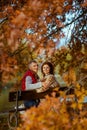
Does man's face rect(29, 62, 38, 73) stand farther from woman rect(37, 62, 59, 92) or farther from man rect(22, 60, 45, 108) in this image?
woman rect(37, 62, 59, 92)

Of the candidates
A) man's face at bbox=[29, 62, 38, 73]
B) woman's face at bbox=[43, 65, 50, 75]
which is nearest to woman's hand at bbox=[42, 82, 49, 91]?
woman's face at bbox=[43, 65, 50, 75]

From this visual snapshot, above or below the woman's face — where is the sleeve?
below

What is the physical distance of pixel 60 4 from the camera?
7297 millimetres

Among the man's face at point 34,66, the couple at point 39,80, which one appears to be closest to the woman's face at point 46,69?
the couple at point 39,80

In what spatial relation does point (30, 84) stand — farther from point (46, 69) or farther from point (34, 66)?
point (46, 69)

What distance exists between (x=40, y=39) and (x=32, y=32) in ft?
0.98

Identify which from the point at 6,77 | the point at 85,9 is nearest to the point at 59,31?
the point at 85,9

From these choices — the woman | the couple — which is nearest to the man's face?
the couple

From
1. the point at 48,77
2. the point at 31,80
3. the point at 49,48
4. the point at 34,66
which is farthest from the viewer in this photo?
the point at 31,80

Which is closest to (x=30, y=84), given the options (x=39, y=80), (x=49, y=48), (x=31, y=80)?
(x=31, y=80)

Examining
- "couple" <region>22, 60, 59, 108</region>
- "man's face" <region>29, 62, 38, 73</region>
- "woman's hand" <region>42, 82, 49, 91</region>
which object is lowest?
"woman's hand" <region>42, 82, 49, 91</region>

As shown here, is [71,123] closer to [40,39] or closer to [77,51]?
[40,39]

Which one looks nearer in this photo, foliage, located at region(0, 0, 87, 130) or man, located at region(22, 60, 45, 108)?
foliage, located at region(0, 0, 87, 130)

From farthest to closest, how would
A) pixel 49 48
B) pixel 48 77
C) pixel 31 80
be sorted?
pixel 31 80 → pixel 48 77 → pixel 49 48
